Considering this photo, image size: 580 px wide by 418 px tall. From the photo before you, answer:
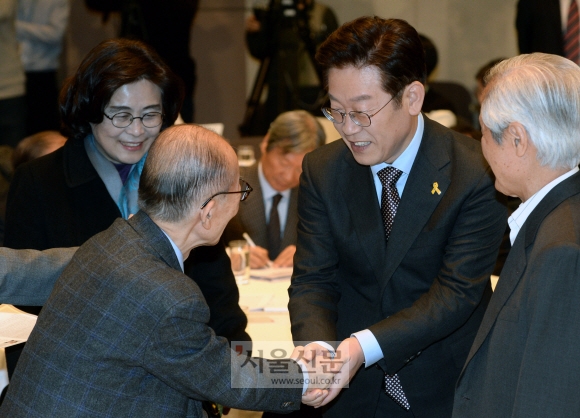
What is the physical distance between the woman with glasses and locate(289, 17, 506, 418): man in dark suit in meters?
0.30

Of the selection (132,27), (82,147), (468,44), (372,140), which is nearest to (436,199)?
(372,140)

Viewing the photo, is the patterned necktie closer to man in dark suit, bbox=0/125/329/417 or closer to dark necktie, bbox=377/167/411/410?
dark necktie, bbox=377/167/411/410

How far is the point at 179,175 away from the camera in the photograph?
1783mm

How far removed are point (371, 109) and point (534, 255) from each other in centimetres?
65

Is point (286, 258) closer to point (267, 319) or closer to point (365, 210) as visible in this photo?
point (267, 319)

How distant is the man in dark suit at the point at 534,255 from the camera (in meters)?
1.50

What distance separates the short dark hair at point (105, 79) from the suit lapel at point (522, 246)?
129 centimetres

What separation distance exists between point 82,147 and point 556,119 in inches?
61.4

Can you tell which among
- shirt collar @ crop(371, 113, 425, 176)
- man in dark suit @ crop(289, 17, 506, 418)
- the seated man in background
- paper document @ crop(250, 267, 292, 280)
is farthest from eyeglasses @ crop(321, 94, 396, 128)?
the seated man in background

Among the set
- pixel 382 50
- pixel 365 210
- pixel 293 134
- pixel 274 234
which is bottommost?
pixel 274 234

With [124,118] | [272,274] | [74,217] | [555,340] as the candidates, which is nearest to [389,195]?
[555,340]

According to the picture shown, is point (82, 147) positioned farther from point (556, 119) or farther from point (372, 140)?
point (556, 119)

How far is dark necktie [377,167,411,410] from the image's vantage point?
7.00 feet

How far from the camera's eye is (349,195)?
2.18 meters
